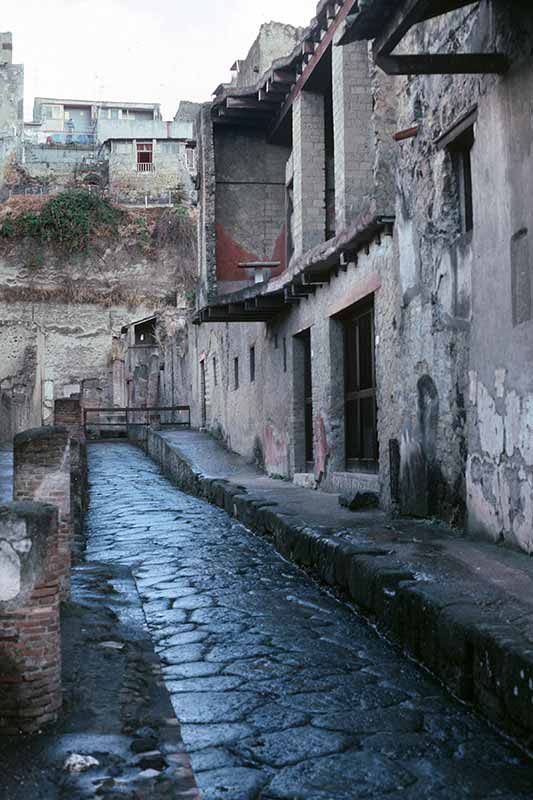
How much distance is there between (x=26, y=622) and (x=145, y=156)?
43.0 meters

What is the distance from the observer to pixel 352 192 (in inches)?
420

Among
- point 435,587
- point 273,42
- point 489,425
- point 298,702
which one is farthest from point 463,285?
point 273,42

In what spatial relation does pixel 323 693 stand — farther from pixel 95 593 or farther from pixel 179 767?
pixel 95 593

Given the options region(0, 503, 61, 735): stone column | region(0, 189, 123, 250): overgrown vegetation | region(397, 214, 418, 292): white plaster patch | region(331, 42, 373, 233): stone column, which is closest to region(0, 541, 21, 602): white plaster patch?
region(0, 503, 61, 735): stone column

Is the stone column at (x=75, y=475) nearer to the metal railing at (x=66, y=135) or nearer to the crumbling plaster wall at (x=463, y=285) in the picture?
the crumbling plaster wall at (x=463, y=285)

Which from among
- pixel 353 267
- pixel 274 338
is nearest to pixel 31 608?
pixel 353 267

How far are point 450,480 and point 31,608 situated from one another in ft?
15.4

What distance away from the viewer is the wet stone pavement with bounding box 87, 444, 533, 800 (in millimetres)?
3146

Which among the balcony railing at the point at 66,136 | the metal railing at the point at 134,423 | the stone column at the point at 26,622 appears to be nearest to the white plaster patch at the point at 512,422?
the stone column at the point at 26,622

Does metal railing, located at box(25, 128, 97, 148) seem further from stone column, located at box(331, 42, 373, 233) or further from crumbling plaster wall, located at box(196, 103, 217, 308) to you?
stone column, located at box(331, 42, 373, 233)

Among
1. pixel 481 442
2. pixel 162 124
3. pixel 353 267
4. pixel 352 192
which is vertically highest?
pixel 162 124

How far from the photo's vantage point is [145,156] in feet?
144

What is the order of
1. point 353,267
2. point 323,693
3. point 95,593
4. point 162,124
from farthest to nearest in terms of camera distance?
point 162,124 → point 353,267 → point 95,593 → point 323,693

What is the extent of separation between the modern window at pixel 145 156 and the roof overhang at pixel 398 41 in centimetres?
3893
